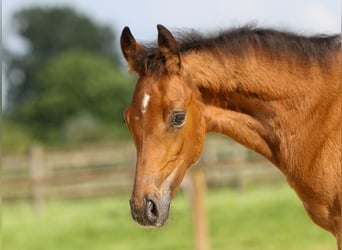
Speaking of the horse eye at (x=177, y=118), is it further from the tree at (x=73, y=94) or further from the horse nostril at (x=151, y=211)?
the tree at (x=73, y=94)

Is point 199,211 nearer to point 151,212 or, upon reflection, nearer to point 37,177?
point 151,212

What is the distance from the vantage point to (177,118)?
13.2 ft

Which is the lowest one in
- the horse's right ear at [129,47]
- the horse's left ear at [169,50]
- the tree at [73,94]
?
the tree at [73,94]

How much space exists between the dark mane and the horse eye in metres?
0.46

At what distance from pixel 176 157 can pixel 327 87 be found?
1.01 metres

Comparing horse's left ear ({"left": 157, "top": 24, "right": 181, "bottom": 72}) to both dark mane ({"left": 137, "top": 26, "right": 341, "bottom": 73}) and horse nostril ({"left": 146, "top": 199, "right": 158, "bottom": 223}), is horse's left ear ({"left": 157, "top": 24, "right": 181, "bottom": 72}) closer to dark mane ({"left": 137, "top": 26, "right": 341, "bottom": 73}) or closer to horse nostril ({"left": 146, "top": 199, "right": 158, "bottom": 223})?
dark mane ({"left": 137, "top": 26, "right": 341, "bottom": 73})

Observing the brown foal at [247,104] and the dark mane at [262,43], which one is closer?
the brown foal at [247,104]

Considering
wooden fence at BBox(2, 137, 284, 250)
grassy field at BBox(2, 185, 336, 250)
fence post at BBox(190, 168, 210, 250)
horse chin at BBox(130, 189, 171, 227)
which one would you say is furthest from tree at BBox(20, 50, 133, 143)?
horse chin at BBox(130, 189, 171, 227)

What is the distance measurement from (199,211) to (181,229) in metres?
2.64

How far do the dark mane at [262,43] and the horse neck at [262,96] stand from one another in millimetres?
44

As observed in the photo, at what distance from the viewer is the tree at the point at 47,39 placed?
63.3 metres

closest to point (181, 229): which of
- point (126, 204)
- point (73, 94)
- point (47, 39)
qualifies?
point (126, 204)

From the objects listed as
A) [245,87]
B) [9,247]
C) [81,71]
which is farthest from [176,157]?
[81,71]

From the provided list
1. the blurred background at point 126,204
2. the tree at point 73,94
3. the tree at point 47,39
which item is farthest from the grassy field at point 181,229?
the tree at point 47,39
